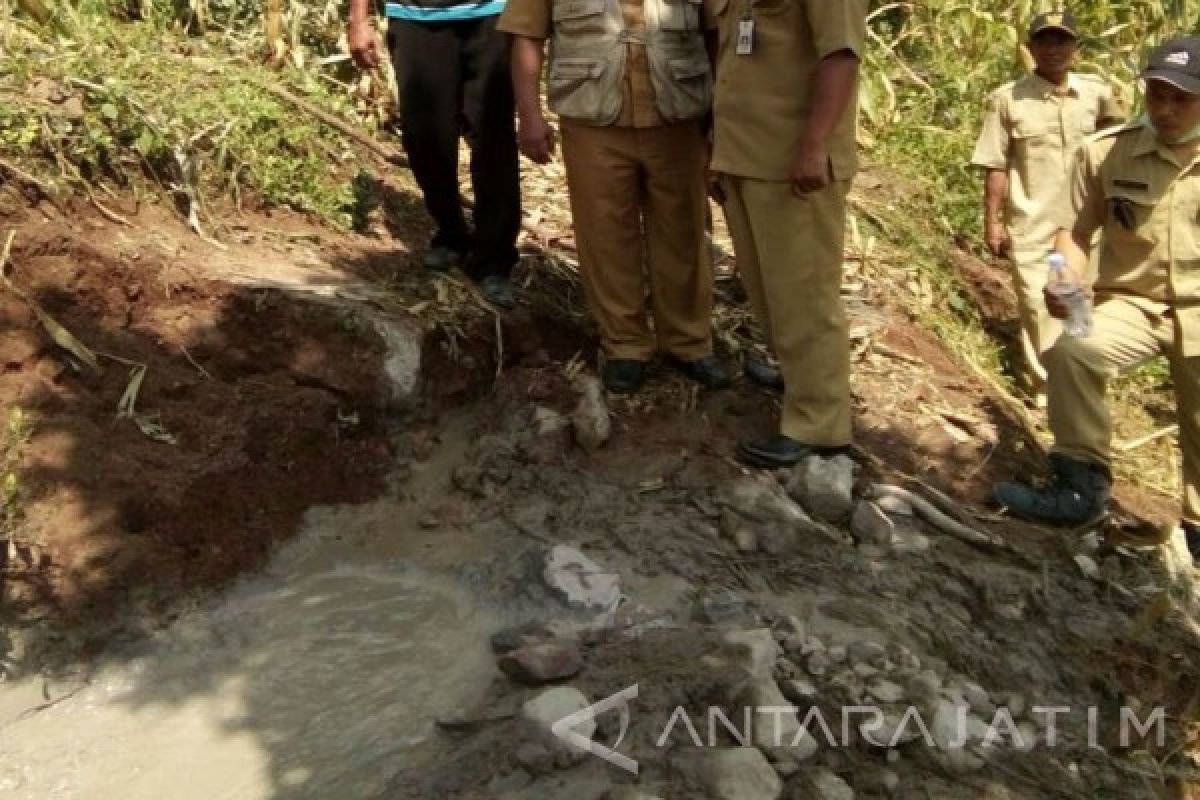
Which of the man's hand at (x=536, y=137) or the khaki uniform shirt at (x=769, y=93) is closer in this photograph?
the khaki uniform shirt at (x=769, y=93)

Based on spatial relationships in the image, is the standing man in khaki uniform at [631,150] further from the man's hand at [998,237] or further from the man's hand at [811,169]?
the man's hand at [998,237]

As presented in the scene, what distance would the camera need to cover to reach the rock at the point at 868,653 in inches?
115

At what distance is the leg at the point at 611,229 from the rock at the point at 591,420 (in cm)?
19

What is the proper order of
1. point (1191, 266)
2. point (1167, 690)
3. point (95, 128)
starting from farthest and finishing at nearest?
point (95, 128) → point (1191, 266) → point (1167, 690)

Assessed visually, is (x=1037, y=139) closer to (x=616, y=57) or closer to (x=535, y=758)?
(x=616, y=57)

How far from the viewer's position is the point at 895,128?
7.45m

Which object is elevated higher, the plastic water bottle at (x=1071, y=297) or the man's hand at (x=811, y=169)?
the man's hand at (x=811, y=169)

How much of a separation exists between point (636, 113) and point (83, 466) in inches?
76.5

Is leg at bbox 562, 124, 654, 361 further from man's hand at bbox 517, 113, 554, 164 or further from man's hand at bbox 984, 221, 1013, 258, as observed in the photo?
man's hand at bbox 984, 221, 1013, 258

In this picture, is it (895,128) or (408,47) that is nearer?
(408,47)

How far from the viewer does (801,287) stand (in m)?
3.53

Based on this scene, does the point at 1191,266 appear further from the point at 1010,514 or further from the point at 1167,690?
the point at 1167,690

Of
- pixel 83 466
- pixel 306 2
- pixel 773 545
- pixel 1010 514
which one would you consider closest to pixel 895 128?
pixel 306 2

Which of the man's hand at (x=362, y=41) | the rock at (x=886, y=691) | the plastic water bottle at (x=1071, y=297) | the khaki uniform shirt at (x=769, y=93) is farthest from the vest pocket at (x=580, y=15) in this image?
the rock at (x=886, y=691)
